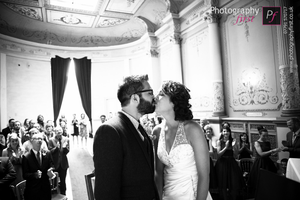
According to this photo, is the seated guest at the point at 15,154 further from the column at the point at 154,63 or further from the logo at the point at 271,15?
the column at the point at 154,63

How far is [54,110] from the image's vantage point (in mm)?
12508

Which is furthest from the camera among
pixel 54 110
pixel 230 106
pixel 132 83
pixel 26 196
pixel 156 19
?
pixel 54 110

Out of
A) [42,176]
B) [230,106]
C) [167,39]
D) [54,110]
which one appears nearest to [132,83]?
[42,176]

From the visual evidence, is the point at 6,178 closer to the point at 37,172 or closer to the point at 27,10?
the point at 37,172

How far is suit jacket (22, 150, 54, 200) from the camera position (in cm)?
348

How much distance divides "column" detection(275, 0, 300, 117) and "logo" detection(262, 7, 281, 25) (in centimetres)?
15

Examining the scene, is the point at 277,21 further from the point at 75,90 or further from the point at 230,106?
the point at 75,90

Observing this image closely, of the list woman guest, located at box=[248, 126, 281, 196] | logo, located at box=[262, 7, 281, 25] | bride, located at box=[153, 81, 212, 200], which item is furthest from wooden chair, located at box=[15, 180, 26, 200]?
logo, located at box=[262, 7, 281, 25]

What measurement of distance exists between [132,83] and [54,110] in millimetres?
12282

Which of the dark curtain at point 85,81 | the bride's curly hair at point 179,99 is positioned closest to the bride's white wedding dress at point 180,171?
the bride's curly hair at point 179,99

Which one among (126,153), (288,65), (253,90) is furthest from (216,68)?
(126,153)

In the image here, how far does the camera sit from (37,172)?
3.55 metres

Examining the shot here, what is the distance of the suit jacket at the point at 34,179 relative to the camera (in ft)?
11.4

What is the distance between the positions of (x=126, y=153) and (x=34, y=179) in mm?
2959
